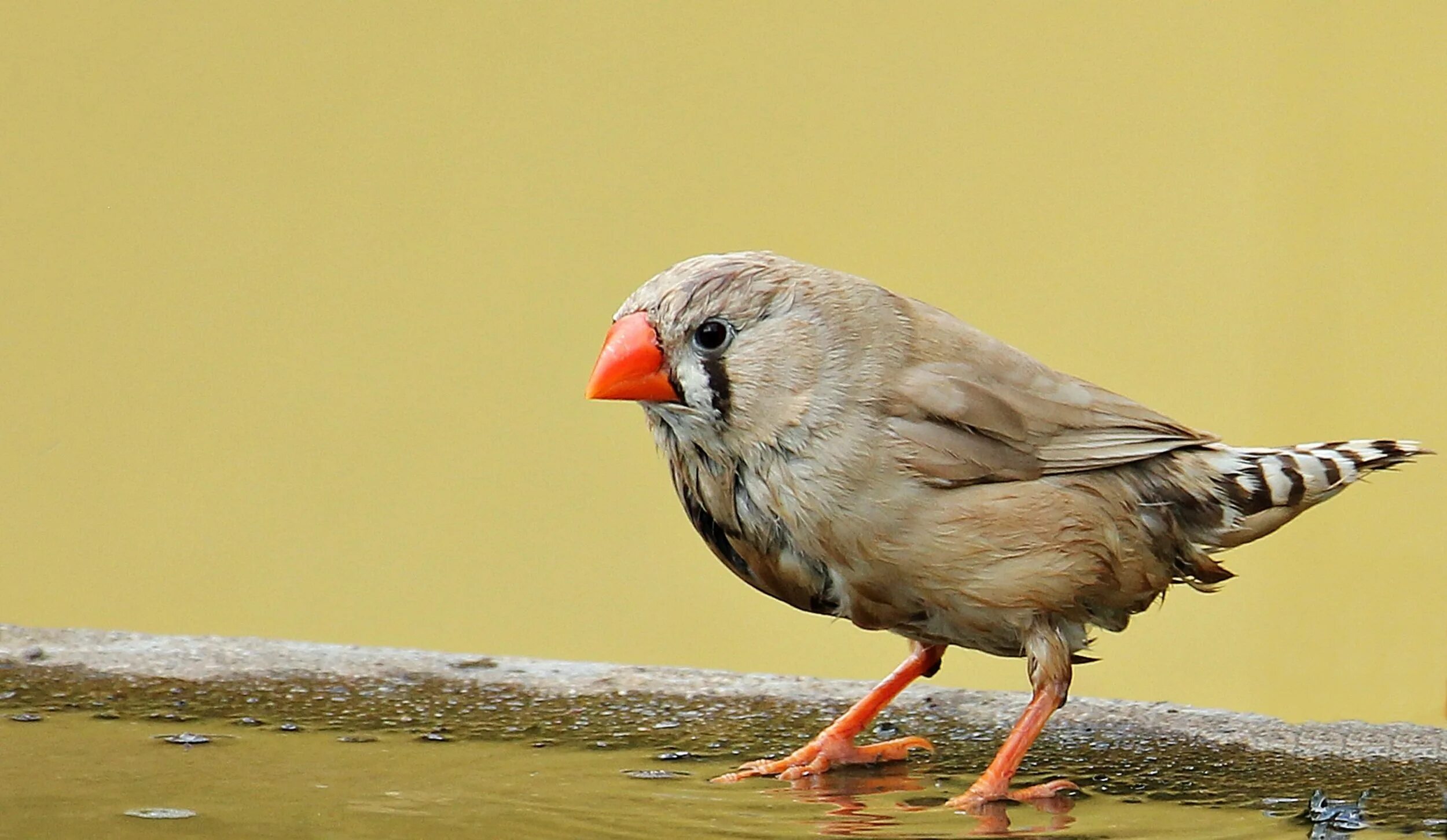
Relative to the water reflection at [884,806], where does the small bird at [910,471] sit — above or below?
above

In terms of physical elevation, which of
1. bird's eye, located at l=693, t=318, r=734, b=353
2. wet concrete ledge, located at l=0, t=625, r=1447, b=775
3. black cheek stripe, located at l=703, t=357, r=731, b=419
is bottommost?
wet concrete ledge, located at l=0, t=625, r=1447, b=775

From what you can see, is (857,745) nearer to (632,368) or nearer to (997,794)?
(997,794)

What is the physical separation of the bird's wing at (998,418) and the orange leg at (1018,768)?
0.34m

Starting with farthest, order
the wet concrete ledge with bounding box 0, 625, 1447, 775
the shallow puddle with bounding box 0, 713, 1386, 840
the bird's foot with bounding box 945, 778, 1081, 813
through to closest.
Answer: the wet concrete ledge with bounding box 0, 625, 1447, 775, the bird's foot with bounding box 945, 778, 1081, 813, the shallow puddle with bounding box 0, 713, 1386, 840

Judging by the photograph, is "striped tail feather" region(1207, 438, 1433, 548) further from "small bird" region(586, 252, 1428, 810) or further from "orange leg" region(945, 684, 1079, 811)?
"orange leg" region(945, 684, 1079, 811)

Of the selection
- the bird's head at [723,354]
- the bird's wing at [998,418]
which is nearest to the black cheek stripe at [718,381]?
the bird's head at [723,354]

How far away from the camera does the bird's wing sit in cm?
279

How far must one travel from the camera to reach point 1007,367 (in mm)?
3006

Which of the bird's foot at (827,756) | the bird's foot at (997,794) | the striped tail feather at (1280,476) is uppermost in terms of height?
the striped tail feather at (1280,476)

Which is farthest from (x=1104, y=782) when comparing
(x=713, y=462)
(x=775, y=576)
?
(x=713, y=462)

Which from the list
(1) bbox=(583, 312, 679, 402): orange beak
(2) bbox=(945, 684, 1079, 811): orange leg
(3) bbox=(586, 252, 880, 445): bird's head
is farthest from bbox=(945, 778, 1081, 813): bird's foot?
(1) bbox=(583, 312, 679, 402): orange beak

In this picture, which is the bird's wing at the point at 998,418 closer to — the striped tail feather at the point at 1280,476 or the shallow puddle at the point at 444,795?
the striped tail feather at the point at 1280,476

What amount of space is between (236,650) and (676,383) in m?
1.37

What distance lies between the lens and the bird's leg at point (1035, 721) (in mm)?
2672
